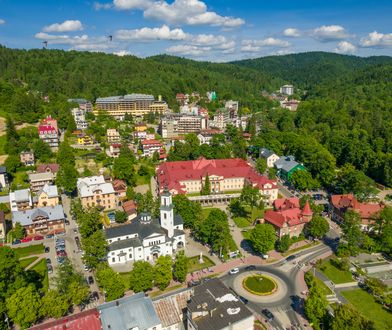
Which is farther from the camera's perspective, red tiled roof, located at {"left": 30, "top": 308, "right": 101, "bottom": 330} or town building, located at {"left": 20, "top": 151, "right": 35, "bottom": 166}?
town building, located at {"left": 20, "top": 151, "right": 35, "bottom": 166}

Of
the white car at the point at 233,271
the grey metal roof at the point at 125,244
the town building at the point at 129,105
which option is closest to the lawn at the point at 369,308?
the white car at the point at 233,271

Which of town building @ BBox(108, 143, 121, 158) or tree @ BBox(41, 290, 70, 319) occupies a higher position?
town building @ BBox(108, 143, 121, 158)

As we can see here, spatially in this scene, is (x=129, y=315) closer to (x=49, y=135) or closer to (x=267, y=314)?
(x=267, y=314)

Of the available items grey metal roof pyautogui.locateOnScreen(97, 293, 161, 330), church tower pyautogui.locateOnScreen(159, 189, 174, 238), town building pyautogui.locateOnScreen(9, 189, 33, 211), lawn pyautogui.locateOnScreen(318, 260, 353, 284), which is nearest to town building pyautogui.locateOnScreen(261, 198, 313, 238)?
lawn pyautogui.locateOnScreen(318, 260, 353, 284)

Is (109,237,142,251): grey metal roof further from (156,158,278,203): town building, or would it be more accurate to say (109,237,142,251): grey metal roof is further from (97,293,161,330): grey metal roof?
(156,158,278,203): town building

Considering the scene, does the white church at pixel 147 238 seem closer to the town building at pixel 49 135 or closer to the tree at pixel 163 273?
the tree at pixel 163 273

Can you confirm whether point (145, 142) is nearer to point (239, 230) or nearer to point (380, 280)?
point (239, 230)

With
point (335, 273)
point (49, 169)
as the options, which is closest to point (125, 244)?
point (335, 273)

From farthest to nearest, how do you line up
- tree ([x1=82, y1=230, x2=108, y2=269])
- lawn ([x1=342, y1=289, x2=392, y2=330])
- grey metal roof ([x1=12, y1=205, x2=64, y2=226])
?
grey metal roof ([x1=12, y1=205, x2=64, y2=226]), tree ([x1=82, y1=230, x2=108, y2=269]), lawn ([x1=342, y1=289, x2=392, y2=330])
